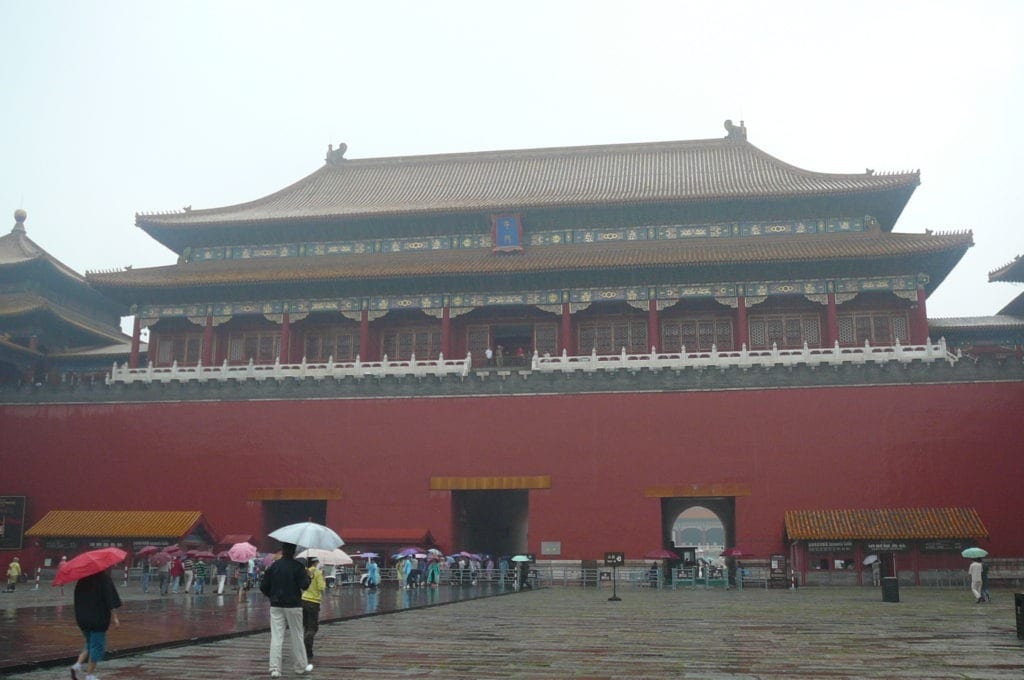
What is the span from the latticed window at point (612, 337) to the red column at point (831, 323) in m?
5.62

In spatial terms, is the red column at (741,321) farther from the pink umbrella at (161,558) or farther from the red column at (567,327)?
the pink umbrella at (161,558)

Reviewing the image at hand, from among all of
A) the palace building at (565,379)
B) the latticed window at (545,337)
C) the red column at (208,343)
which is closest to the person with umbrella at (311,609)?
the palace building at (565,379)

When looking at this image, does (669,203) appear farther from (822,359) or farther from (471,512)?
(471,512)

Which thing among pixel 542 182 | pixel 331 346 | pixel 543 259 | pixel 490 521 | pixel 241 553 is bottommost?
pixel 241 553

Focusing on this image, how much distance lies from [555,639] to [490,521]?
67.1ft

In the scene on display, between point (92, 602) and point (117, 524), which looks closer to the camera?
point (92, 602)

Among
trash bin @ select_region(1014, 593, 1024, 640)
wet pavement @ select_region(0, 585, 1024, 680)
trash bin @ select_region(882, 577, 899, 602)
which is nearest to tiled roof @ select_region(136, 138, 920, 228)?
trash bin @ select_region(882, 577, 899, 602)

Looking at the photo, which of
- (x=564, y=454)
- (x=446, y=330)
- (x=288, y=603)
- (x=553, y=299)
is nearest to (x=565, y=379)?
(x=564, y=454)

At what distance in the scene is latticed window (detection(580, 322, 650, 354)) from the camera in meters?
31.3

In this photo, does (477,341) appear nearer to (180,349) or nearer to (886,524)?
(180,349)

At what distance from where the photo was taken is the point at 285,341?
3219 cm

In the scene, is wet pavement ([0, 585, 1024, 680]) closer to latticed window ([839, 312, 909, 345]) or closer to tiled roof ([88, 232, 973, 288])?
latticed window ([839, 312, 909, 345])

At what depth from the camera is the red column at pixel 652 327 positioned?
29797 mm

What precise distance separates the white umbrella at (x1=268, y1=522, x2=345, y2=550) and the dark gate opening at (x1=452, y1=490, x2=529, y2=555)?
17.0 metres
